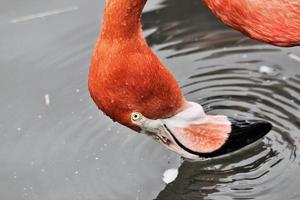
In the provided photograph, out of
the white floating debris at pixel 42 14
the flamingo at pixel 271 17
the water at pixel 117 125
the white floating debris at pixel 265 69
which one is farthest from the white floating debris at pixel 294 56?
the white floating debris at pixel 42 14

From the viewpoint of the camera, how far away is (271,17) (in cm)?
430

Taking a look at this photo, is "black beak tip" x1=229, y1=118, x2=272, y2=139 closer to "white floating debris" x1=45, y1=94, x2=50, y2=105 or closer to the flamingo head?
the flamingo head

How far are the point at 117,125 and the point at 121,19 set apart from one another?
1.35 metres

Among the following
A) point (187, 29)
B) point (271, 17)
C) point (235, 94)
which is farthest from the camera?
point (187, 29)

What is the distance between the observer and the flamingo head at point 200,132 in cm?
492

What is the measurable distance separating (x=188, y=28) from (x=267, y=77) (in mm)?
831

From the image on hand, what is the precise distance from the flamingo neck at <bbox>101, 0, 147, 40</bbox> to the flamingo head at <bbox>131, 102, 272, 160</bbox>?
1.76 ft

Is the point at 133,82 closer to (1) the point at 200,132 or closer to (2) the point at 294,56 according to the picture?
(1) the point at 200,132

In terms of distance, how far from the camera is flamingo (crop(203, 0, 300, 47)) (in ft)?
14.1

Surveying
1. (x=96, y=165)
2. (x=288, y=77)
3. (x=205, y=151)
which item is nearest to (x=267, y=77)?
(x=288, y=77)

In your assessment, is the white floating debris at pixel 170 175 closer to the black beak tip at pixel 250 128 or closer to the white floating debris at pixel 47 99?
the black beak tip at pixel 250 128

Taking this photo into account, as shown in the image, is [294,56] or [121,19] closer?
[121,19]

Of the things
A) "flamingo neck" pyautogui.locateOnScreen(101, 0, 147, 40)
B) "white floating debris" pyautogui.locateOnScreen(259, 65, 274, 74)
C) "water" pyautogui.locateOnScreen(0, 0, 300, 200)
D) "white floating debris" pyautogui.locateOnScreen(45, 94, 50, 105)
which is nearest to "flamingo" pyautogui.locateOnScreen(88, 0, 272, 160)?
"flamingo neck" pyautogui.locateOnScreen(101, 0, 147, 40)

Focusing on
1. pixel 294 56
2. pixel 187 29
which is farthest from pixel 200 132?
pixel 187 29
